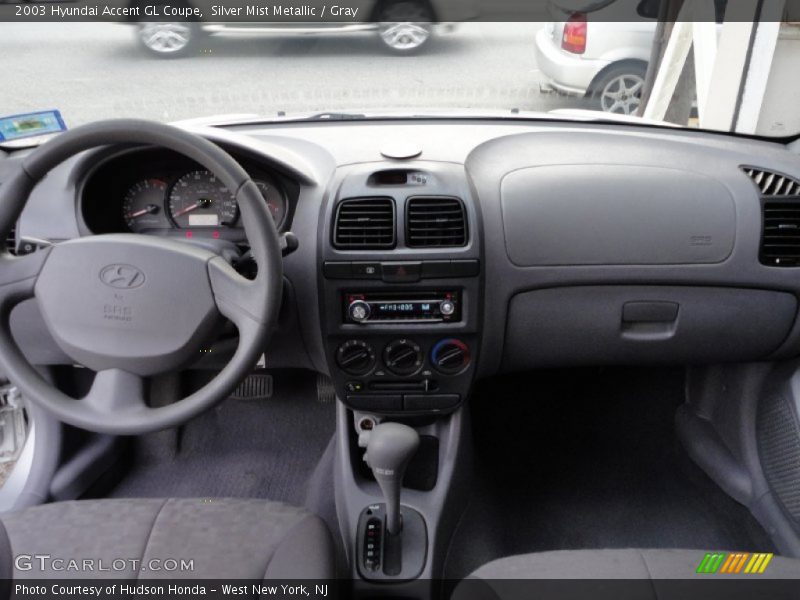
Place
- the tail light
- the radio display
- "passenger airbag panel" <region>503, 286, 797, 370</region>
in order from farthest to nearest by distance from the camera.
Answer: the tail light
"passenger airbag panel" <region>503, 286, 797, 370</region>
the radio display

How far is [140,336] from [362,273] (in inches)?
19.4

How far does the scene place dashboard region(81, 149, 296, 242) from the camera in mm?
1608

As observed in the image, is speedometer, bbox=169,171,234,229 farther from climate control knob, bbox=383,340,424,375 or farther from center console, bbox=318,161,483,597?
climate control knob, bbox=383,340,424,375

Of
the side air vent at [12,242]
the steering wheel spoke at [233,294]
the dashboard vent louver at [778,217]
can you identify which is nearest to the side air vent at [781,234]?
the dashboard vent louver at [778,217]

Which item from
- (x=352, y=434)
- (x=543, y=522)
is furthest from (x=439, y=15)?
(x=543, y=522)

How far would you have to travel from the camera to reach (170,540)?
1426 mm

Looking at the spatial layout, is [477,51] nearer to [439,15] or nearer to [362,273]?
[439,15]

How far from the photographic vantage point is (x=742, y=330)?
5.91 ft

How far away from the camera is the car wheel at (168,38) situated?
6.73 ft

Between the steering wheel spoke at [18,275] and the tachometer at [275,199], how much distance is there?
0.48 m

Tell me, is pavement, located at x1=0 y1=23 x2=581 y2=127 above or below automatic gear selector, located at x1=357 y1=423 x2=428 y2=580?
above

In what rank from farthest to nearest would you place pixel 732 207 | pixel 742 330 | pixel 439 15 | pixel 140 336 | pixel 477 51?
pixel 477 51 → pixel 439 15 → pixel 742 330 → pixel 732 207 → pixel 140 336

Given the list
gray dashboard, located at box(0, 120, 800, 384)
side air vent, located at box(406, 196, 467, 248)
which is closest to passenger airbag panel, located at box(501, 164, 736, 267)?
gray dashboard, located at box(0, 120, 800, 384)

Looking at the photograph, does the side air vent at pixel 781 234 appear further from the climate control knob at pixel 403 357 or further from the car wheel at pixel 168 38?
the car wheel at pixel 168 38
